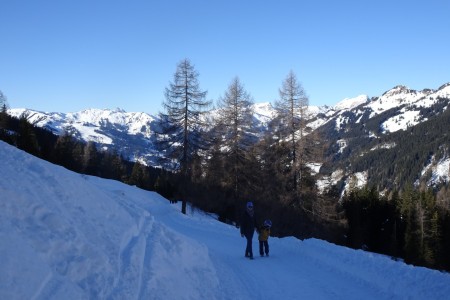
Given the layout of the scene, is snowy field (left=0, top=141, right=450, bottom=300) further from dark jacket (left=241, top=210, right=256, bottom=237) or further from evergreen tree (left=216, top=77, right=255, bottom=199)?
evergreen tree (left=216, top=77, right=255, bottom=199)

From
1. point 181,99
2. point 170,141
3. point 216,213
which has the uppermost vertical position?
point 181,99

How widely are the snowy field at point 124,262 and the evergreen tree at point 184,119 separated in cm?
1598

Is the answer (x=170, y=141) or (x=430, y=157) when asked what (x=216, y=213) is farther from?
(x=430, y=157)

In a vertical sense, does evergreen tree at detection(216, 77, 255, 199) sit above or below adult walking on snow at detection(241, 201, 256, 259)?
above

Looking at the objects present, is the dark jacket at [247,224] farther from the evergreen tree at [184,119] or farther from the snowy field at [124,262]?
the evergreen tree at [184,119]

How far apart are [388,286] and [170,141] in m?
21.9

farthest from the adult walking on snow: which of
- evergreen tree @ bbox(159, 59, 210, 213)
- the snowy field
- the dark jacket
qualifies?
evergreen tree @ bbox(159, 59, 210, 213)

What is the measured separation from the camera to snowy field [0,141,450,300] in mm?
5648

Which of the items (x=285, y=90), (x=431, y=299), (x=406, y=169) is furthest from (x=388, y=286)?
(x=406, y=169)

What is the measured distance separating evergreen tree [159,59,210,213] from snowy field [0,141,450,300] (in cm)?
1598

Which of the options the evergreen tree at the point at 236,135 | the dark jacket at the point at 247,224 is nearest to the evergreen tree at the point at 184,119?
the evergreen tree at the point at 236,135

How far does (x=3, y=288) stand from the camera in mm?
4832

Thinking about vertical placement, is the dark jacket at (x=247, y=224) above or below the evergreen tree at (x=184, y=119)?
below

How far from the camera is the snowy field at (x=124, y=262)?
5.65 meters
